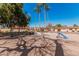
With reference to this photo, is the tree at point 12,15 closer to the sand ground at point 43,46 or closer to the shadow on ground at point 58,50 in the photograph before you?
the sand ground at point 43,46

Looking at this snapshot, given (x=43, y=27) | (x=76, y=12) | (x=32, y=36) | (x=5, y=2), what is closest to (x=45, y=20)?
(x=43, y=27)

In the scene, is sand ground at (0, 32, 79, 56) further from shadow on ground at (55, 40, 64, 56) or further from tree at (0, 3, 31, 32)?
tree at (0, 3, 31, 32)

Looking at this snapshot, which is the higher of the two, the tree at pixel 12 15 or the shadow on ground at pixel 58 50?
the tree at pixel 12 15

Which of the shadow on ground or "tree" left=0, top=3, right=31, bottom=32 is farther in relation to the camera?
"tree" left=0, top=3, right=31, bottom=32

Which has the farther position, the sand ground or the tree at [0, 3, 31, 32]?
the tree at [0, 3, 31, 32]

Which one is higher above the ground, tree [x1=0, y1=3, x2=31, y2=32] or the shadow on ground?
tree [x1=0, y1=3, x2=31, y2=32]

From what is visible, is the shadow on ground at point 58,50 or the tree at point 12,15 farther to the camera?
the tree at point 12,15

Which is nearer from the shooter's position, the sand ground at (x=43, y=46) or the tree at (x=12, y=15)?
the sand ground at (x=43, y=46)

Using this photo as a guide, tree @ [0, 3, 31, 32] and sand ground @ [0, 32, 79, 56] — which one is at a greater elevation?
tree @ [0, 3, 31, 32]

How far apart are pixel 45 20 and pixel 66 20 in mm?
368

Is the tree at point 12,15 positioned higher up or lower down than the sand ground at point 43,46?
higher up

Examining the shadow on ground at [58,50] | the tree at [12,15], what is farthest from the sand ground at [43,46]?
the tree at [12,15]

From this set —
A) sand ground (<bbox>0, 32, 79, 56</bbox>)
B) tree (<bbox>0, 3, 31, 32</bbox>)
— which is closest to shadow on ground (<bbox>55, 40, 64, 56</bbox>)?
sand ground (<bbox>0, 32, 79, 56</bbox>)

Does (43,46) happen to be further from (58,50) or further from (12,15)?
(12,15)
